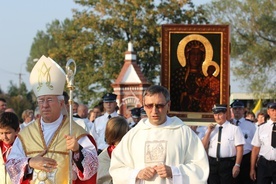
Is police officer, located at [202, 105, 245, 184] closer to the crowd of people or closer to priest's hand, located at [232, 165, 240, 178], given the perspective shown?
priest's hand, located at [232, 165, 240, 178]

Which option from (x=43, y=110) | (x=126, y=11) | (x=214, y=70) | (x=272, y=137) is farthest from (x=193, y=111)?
(x=126, y=11)

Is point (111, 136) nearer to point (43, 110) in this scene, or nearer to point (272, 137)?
point (43, 110)

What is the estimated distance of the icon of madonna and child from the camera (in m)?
14.4

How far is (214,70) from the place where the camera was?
1442 cm

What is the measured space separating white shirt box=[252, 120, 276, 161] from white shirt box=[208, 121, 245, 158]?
265mm

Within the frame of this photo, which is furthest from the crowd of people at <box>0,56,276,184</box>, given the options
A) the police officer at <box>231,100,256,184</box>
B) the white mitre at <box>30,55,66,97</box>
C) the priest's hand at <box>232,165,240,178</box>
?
the police officer at <box>231,100,256,184</box>

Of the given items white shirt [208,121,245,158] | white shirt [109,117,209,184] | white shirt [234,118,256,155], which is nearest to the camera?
white shirt [109,117,209,184]

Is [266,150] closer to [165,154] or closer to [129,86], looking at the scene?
[165,154]

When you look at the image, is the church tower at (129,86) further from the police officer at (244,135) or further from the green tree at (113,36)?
the police officer at (244,135)

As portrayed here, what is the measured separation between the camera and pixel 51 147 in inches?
301

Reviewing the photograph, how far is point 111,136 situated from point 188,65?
6.40 meters

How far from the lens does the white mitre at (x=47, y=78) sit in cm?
766

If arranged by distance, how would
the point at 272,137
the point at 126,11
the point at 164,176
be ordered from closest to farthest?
1. the point at 164,176
2. the point at 272,137
3. the point at 126,11

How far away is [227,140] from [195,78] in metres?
1.71
